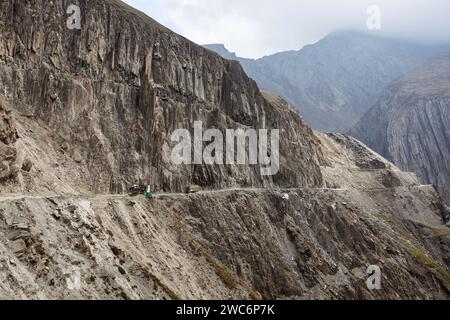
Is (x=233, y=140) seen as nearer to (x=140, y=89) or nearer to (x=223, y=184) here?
(x=223, y=184)

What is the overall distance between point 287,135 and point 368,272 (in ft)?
121

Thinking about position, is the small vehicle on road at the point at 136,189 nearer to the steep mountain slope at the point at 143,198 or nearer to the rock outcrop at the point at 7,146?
the steep mountain slope at the point at 143,198

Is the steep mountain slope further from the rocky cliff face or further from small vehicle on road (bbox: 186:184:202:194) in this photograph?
small vehicle on road (bbox: 186:184:202:194)

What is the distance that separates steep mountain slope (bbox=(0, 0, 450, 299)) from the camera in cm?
3684

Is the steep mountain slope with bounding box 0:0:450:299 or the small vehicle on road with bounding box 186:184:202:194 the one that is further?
the small vehicle on road with bounding box 186:184:202:194

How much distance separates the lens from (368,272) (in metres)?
79.9

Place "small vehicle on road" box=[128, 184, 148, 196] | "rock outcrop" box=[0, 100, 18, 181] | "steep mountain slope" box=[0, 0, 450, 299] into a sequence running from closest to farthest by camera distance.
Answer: "steep mountain slope" box=[0, 0, 450, 299] < "rock outcrop" box=[0, 100, 18, 181] < "small vehicle on road" box=[128, 184, 148, 196]

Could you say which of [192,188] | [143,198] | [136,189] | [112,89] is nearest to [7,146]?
[143,198]

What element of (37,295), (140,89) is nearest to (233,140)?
(140,89)

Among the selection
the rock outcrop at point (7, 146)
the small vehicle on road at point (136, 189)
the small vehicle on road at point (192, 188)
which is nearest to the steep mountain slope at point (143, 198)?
the rock outcrop at point (7, 146)

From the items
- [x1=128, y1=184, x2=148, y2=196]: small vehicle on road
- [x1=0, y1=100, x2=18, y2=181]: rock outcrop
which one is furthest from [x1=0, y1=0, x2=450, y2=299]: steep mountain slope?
[x1=128, y1=184, x2=148, y2=196]: small vehicle on road

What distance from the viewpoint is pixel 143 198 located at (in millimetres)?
56031

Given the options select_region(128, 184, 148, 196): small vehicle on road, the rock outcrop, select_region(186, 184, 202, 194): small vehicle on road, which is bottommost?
select_region(186, 184, 202, 194): small vehicle on road
